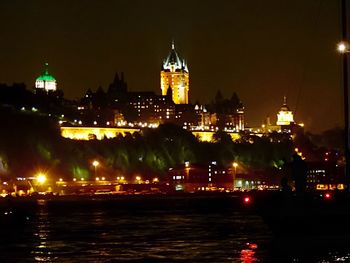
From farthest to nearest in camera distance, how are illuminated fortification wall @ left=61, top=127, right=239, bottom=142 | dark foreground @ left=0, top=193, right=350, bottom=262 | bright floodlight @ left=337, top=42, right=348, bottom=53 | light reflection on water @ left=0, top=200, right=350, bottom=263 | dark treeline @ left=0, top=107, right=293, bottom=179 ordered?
1. illuminated fortification wall @ left=61, top=127, right=239, bottom=142
2. dark treeline @ left=0, top=107, right=293, bottom=179
3. bright floodlight @ left=337, top=42, right=348, bottom=53
4. light reflection on water @ left=0, top=200, right=350, bottom=263
5. dark foreground @ left=0, top=193, right=350, bottom=262

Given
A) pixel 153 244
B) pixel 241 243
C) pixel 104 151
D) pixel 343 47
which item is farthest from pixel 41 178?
pixel 343 47

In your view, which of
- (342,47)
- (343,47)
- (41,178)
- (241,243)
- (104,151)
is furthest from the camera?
(104,151)

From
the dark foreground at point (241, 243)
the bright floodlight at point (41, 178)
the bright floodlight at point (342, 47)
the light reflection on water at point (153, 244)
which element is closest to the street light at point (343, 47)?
the bright floodlight at point (342, 47)

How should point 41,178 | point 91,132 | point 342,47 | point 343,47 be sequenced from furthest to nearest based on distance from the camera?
point 91,132 < point 41,178 < point 342,47 < point 343,47

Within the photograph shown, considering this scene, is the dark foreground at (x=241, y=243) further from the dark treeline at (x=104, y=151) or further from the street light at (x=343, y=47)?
the dark treeline at (x=104, y=151)

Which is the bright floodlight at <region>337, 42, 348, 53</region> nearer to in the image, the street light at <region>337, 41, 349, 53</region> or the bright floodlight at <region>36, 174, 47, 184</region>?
the street light at <region>337, 41, 349, 53</region>

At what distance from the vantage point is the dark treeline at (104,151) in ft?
462

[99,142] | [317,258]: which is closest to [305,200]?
[317,258]

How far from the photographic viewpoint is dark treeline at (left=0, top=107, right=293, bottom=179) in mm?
140875

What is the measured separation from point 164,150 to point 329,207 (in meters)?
142

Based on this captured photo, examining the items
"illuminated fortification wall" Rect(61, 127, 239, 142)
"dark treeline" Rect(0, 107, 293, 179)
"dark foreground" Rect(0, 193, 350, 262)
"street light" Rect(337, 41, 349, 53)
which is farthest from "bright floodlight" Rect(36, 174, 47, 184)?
"street light" Rect(337, 41, 349, 53)

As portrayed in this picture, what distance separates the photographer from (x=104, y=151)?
16225cm

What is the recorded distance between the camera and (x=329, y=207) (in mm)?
32906

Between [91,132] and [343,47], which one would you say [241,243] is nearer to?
[343,47]
